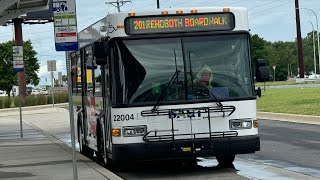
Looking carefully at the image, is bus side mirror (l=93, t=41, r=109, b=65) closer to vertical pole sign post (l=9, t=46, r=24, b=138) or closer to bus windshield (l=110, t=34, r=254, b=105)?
bus windshield (l=110, t=34, r=254, b=105)

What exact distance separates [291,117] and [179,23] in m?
15.0

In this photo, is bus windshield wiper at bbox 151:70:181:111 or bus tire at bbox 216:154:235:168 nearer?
bus windshield wiper at bbox 151:70:181:111

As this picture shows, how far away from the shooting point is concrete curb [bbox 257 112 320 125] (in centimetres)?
2377

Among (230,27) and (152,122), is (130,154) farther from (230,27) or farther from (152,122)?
(230,27)

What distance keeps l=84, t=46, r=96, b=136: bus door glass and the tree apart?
6435cm

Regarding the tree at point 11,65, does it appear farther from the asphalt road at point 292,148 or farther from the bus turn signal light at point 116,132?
the bus turn signal light at point 116,132

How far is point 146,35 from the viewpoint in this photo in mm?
11719

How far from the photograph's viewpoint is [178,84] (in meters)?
11.6

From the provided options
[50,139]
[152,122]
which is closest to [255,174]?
[152,122]

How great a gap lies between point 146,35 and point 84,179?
2.73 meters

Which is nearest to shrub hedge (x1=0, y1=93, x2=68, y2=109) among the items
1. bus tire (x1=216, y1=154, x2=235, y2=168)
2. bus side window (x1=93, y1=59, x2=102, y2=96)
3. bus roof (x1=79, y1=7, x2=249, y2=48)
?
bus side window (x1=93, y1=59, x2=102, y2=96)

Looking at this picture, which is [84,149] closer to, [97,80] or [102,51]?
[97,80]

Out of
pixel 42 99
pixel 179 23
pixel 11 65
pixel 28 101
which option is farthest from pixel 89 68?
pixel 11 65

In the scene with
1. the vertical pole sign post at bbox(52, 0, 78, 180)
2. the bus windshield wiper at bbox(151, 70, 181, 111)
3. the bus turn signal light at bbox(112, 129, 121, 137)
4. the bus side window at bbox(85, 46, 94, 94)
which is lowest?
the bus turn signal light at bbox(112, 129, 121, 137)
